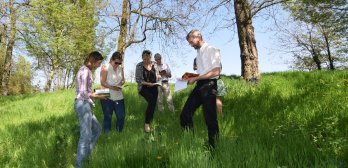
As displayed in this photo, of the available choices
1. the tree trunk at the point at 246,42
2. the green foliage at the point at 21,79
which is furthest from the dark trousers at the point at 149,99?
the green foliage at the point at 21,79

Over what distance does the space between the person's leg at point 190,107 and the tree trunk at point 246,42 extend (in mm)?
5983

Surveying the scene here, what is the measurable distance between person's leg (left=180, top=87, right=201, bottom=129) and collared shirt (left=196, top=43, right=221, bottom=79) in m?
0.38

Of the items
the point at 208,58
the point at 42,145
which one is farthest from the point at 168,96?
the point at 208,58

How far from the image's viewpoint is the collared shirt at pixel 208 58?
504cm

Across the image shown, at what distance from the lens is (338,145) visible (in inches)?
188

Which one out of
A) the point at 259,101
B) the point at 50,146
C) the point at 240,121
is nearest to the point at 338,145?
the point at 240,121

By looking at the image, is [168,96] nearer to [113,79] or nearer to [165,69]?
[165,69]

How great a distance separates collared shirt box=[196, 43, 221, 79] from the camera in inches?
199

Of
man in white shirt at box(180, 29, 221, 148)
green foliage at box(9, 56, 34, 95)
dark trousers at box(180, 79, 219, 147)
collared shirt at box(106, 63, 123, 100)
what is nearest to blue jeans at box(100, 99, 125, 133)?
collared shirt at box(106, 63, 123, 100)

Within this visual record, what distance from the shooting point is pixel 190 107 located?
5.35m

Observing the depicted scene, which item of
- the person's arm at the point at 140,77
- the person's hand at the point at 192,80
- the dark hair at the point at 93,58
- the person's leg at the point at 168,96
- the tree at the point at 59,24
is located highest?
the tree at the point at 59,24

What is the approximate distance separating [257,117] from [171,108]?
103 inches

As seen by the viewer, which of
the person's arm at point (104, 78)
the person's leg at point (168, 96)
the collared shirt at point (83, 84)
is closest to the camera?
the collared shirt at point (83, 84)

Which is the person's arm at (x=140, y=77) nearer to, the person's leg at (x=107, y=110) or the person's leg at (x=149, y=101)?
the person's leg at (x=149, y=101)
